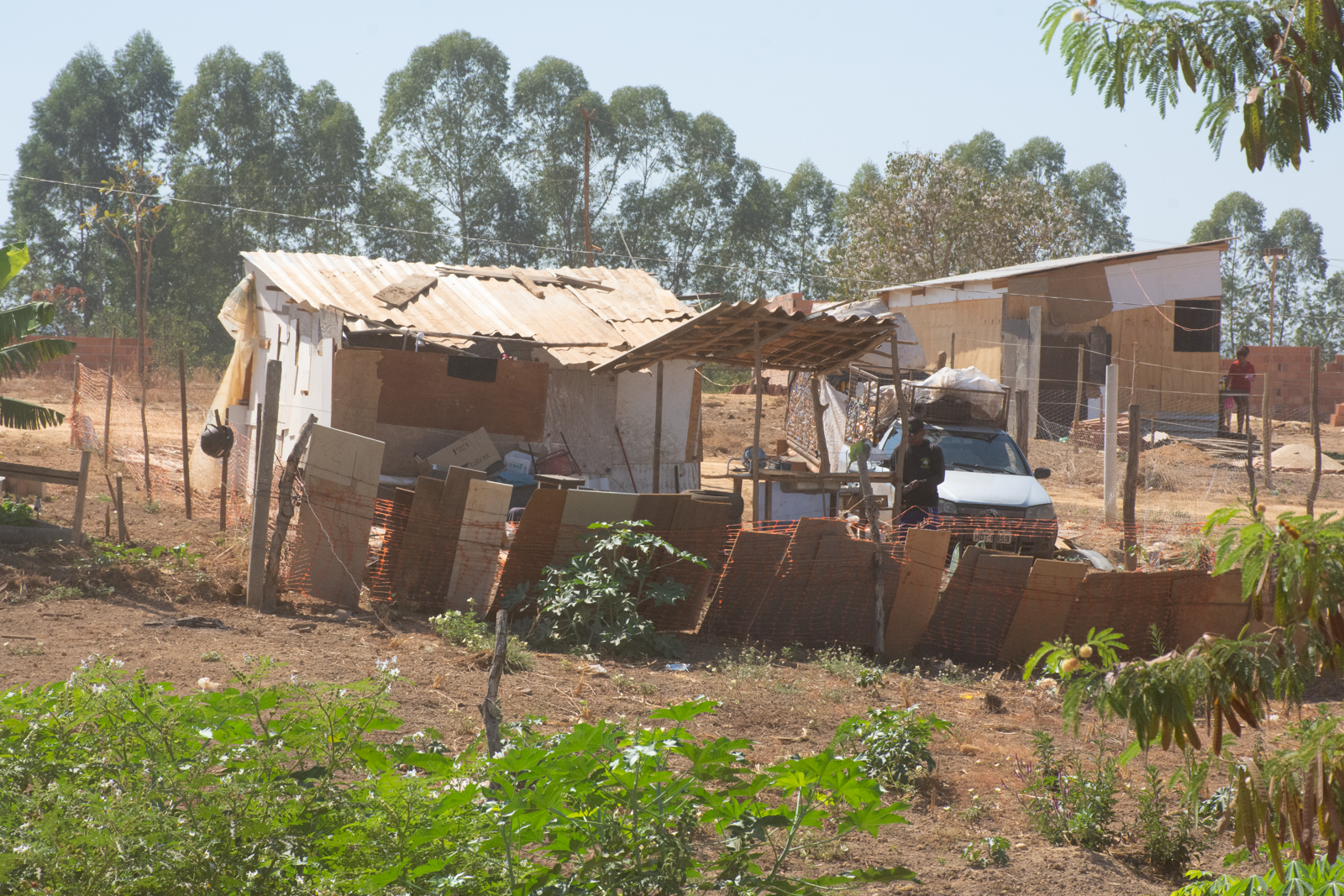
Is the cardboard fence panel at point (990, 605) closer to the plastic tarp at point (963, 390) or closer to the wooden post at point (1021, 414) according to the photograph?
the plastic tarp at point (963, 390)

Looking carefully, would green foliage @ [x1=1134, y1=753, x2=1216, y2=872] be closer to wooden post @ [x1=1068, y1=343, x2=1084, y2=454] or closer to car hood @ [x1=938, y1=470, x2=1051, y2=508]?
car hood @ [x1=938, y1=470, x2=1051, y2=508]

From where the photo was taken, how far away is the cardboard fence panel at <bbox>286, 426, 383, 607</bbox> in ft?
27.7

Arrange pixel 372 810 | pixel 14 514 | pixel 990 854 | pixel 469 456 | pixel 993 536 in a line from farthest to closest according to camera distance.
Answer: pixel 469 456 < pixel 993 536 < pixel 14 514 < pixel 990 854 < pixel 372 810

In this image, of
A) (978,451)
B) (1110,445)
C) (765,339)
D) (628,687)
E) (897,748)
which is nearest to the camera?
(897,748)

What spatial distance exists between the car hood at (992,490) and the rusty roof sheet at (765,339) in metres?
1.96

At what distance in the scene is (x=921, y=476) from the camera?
35.8ft

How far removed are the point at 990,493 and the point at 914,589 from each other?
405 cm

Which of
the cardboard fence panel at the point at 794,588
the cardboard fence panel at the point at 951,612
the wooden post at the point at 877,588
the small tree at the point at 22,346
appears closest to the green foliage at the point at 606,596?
the cardboard fence panel at the point at 794,588

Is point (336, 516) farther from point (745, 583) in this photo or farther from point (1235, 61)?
point (1235, 61)

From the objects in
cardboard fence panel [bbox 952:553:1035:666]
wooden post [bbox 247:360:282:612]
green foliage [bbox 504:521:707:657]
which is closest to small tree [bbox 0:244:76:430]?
wooden post [bbox 247:360:282:612]

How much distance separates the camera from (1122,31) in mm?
2738

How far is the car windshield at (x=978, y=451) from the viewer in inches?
498

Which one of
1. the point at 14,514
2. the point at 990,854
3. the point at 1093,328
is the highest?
the point at 1093,328

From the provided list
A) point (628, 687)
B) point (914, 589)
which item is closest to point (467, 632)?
point (628, 687)
